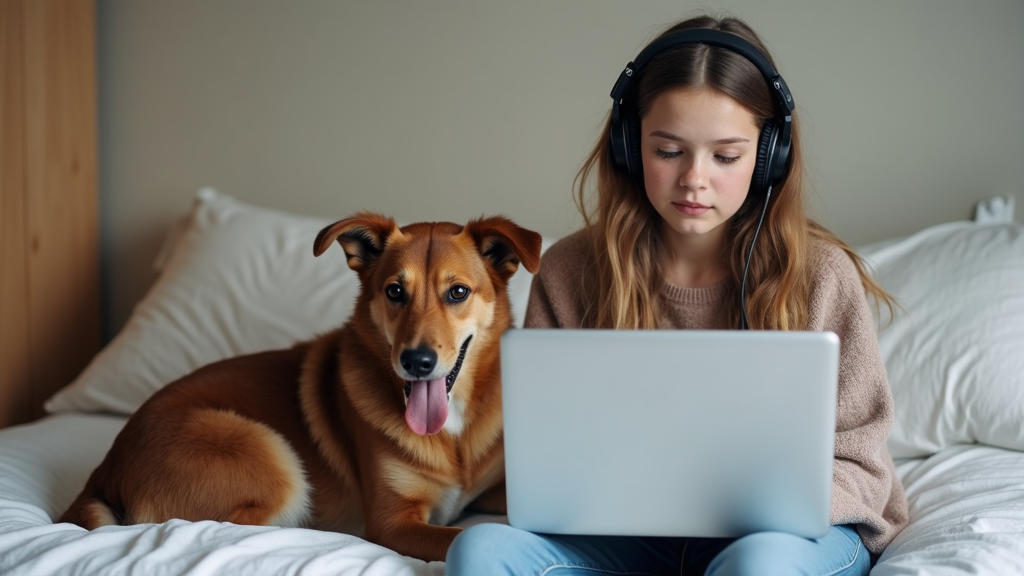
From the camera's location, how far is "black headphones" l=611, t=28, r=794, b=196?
63.3 inches

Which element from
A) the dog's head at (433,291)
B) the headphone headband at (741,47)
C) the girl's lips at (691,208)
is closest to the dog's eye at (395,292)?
the dog's head at (433,291)

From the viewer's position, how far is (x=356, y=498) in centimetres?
201

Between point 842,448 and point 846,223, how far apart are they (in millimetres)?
1285

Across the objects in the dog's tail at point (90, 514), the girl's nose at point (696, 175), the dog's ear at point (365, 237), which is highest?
the girl's nose at point (696, 175)

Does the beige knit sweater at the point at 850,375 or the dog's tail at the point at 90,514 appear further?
the dog's tail at the point at 90,514

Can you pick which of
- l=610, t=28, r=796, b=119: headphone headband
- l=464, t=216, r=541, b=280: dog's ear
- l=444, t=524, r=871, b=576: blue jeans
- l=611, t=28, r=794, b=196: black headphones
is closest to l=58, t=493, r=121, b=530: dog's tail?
l=444, t=524, r=871, b=576: blue jeans

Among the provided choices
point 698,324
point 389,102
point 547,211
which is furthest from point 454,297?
point 389,102

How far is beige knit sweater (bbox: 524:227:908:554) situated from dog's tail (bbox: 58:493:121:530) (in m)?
0.98

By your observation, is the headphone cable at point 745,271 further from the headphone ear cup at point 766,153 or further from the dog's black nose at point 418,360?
the dog's black nose at point 418,360

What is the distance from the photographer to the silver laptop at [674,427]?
3.78ft

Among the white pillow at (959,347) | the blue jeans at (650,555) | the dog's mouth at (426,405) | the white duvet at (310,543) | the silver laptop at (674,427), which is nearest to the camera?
the silver laptop at (674,427)

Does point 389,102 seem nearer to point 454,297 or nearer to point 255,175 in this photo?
point 255,175

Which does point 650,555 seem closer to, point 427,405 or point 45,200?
point 427,405

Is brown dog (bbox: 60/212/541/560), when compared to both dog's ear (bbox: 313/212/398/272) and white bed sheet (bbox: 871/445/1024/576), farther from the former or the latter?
white bed sheet (bbox: 871/445/1024/576)
